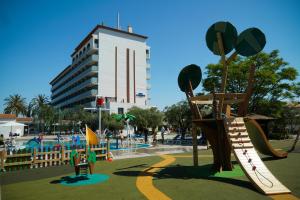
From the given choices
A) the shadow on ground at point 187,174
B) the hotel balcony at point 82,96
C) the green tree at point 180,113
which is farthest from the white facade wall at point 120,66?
the shadow on ground at point 187,174

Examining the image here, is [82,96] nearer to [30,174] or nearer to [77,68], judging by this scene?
[77,68]

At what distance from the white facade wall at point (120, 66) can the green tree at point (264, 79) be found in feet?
101

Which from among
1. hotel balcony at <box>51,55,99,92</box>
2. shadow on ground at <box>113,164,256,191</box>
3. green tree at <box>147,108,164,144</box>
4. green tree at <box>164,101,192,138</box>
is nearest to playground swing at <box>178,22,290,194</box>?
shadow on ground at <box>113,164,256,191</box>

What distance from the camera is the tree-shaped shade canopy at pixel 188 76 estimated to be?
12375 millimetres

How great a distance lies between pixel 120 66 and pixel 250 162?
56185 millimetres

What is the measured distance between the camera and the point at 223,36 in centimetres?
1073

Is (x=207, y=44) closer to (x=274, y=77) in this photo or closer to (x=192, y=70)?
(x=192, y=70)

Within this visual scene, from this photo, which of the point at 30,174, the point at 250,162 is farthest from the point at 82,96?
the point at 250,162

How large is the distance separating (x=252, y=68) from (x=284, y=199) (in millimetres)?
5366

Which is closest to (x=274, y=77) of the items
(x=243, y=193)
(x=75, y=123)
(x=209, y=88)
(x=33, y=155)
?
(x=209, y=88)

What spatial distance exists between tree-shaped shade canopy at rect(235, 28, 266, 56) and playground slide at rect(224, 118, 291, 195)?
10.4ft

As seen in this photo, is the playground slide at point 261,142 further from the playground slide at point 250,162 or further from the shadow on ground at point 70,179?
the shadow on ground at point 70,179

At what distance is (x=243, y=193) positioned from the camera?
742 cm

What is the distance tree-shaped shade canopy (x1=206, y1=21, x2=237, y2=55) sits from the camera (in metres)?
10.4
